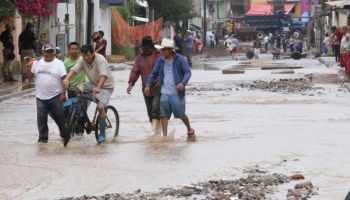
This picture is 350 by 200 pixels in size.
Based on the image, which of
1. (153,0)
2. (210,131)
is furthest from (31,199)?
(153,0)

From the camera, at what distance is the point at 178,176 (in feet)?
34.2

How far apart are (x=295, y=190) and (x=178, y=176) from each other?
5.52ft

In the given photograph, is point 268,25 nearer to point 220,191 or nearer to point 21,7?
point 21,7

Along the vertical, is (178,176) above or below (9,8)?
below

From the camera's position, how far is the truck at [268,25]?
269 feet

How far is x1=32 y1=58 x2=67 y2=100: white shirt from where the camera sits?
44.9 ft

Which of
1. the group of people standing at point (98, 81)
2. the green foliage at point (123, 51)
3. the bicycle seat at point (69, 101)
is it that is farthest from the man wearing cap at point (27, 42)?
the green foliage at point (123, 51)

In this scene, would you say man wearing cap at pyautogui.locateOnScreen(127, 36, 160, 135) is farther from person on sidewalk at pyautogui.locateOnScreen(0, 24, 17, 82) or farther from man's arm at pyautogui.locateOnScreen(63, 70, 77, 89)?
person on sidewalk at pyautogui.locateOnScreen(0, 24, 17, 82)

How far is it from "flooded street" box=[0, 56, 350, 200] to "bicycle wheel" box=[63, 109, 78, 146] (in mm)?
149

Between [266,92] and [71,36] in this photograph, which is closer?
[266,92]

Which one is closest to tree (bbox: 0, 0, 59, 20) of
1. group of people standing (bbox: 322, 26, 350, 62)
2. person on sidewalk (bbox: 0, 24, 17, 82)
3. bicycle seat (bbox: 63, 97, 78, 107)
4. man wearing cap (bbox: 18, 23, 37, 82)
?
man wearing cap (bbox: 18, 23, 37, 82)

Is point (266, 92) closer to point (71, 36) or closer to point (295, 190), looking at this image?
point (295, 190)

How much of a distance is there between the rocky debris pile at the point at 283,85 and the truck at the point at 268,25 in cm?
5247

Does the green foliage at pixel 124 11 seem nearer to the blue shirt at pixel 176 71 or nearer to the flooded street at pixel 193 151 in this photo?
the flooded street at pixel 193 151
